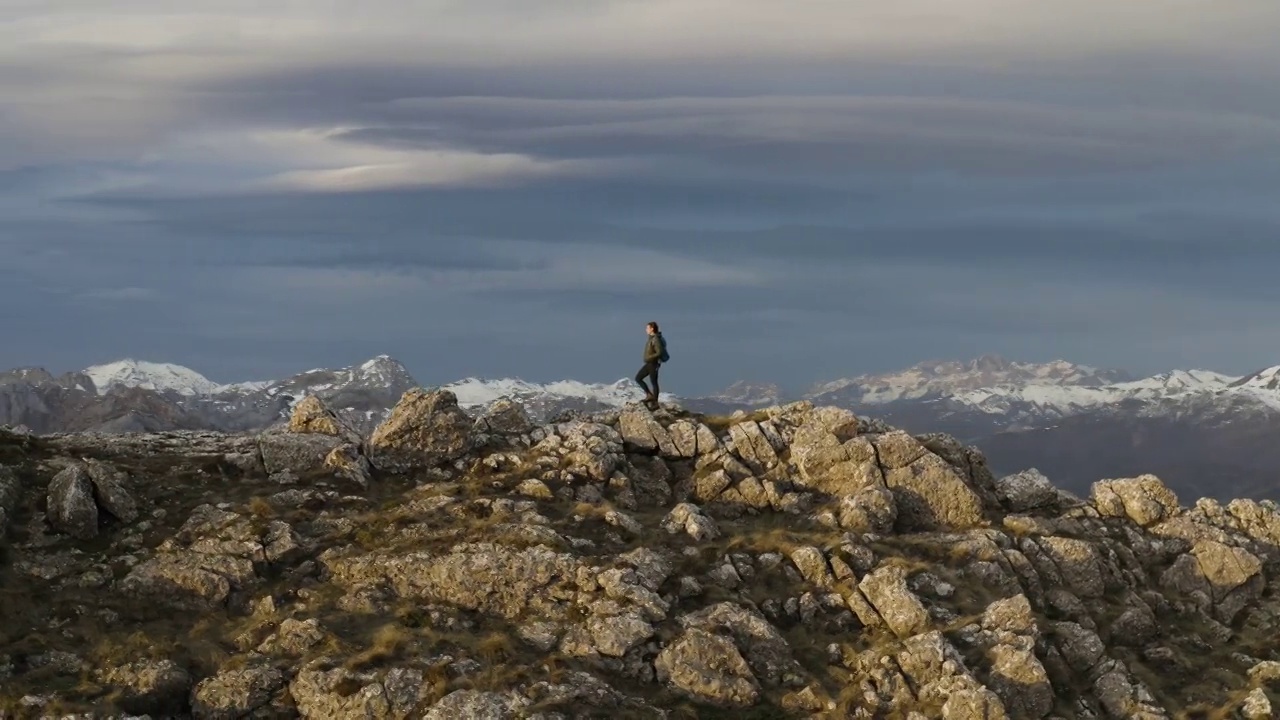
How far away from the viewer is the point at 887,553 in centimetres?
5044

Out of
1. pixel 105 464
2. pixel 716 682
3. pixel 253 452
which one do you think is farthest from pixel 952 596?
pixel 105 464

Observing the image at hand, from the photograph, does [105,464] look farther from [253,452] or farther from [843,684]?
[843,684]

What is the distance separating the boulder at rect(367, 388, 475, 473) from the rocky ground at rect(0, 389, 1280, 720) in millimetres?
144

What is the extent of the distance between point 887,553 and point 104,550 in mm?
31484

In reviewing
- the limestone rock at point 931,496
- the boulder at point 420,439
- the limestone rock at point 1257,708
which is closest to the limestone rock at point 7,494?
the boulder at point 420,439

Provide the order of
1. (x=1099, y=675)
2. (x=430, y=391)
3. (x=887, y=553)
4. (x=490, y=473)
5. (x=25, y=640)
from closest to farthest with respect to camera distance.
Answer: (x=25, y=640), (x=1099, y=675), (x=887, y=553), (x=490, y=473), (x=430, y=391)

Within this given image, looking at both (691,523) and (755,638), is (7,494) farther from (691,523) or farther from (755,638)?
(755,638)

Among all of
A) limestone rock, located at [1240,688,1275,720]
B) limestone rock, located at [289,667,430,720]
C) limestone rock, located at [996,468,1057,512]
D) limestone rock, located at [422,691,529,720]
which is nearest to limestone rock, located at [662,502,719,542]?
limestone rock, located at [422,691,529,720]

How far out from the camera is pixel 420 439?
184 ft

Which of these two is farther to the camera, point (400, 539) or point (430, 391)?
point (430, 391)

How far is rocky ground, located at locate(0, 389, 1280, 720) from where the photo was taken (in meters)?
41.8

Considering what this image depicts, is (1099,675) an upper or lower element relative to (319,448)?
lower

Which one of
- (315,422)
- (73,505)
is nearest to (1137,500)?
(315,422)

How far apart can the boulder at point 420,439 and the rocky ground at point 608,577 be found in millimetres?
144
